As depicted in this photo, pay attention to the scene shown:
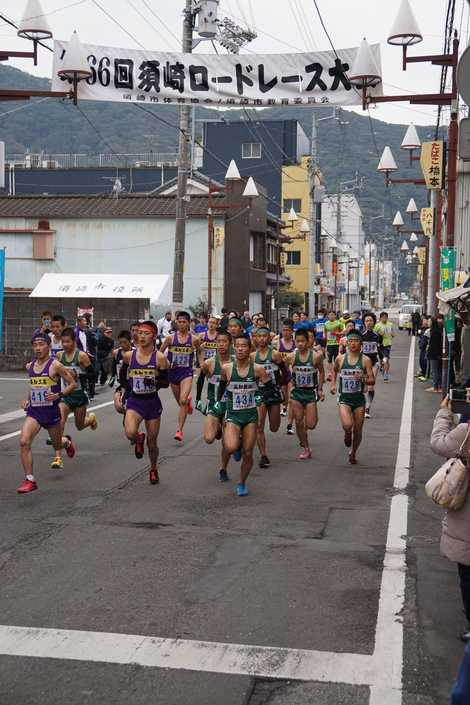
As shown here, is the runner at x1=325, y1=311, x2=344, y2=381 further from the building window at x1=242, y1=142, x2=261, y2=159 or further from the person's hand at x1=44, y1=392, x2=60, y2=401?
the building window at x1=242, y1=142, x2=261, y2=159

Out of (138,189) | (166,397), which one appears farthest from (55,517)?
(138,189)

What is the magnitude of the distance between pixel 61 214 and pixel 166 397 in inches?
854

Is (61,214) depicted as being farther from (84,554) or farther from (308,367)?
(84,554)

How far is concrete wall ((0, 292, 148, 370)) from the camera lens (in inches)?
1137

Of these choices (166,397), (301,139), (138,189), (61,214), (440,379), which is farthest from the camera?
(301,139)

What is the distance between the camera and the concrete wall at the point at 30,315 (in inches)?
1137

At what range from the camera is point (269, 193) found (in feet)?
234

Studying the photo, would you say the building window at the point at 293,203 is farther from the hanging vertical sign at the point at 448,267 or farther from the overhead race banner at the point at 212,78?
the overhead race banner at the point at 212,78

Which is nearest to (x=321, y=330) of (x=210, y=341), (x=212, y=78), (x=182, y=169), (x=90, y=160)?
(x=182, y=169)

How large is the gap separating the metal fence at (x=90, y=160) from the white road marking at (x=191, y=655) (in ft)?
194

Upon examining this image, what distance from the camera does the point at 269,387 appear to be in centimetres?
1243

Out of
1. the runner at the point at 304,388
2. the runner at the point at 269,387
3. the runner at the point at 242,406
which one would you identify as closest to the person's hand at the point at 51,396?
the runner at the point at 242,406

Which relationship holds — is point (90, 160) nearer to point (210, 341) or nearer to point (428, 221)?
point (428, 221)

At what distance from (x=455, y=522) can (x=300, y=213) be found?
70.0m
